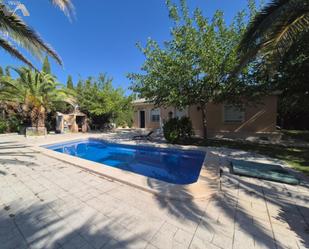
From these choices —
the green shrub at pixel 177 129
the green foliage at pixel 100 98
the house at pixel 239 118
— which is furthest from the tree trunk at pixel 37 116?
the green shrub at pixel 177 129

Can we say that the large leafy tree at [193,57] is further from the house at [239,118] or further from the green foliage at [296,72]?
the house at [239,118]

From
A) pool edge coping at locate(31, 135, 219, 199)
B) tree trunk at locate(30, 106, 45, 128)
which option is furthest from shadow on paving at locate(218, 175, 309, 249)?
tree trunk at locate(30, 106, 45, 128)

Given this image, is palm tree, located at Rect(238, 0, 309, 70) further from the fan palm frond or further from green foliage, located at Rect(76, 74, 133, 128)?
green foliage, located at Rect(76, 74, 133, 128)

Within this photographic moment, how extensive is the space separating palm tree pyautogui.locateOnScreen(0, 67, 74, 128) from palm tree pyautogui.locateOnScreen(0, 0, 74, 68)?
838 centimetres

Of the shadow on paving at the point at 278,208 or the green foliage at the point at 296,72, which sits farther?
the green foliage at the point at 296,72

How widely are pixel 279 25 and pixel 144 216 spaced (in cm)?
597

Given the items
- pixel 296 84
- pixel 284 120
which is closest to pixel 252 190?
pixel 296 84

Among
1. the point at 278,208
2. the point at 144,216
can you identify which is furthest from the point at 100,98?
the point at 278,208

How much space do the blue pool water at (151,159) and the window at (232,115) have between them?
6570 mm

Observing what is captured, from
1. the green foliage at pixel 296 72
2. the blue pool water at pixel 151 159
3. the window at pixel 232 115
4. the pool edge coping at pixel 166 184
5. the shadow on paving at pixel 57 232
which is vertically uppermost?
the green foliage at pixel 296 72

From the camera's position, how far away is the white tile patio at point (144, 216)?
2.47m

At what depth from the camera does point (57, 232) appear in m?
2.65

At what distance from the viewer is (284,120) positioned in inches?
744

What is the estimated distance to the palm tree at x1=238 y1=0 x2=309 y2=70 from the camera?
4.11 m
